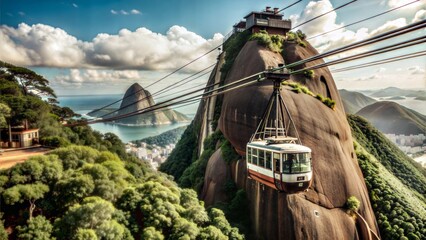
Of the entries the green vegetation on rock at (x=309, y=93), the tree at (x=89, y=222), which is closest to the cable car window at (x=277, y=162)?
the tree at (x=89, y=222)

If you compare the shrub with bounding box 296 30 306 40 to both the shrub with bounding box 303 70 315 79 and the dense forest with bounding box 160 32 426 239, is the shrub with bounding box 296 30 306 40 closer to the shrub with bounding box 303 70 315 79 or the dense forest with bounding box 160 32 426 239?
the dense forest with bounding box 160 32 426 239

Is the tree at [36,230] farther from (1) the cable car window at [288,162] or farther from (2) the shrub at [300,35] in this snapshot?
(2) the shrub at [300,35]

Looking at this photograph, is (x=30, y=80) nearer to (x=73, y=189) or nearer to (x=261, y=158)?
(x=73, y=189)

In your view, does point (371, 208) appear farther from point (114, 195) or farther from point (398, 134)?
point (398, 134)

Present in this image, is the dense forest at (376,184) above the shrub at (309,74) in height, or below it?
below

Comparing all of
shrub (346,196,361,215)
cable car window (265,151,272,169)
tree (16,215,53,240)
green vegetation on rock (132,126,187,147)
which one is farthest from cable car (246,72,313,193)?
green vegetation on rock (132,126,187,147)

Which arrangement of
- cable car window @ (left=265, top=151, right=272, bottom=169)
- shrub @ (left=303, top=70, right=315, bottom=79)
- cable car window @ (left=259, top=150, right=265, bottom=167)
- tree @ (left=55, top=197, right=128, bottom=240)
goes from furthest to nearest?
shrub @ (left=303, top=70, right=315, bottom=79) < tree @ (left=55, top=197, right=128, bottom=240) < cable car window @ (left=259, top=150, right=265, bottom=167) < cable car window @ (left=265, top=151, right=272, bottom=169)

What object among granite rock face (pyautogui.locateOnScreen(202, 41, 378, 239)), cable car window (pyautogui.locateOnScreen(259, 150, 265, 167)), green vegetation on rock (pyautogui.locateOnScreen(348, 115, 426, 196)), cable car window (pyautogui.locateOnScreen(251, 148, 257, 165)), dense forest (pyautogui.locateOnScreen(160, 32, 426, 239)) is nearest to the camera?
cable car window (pyautogui.locateOnScreen(259, 150, 265, 167))
